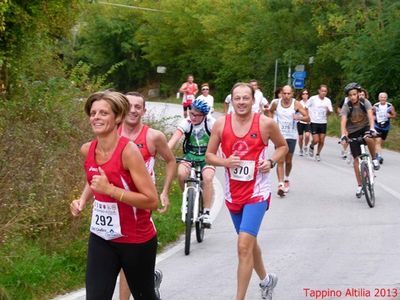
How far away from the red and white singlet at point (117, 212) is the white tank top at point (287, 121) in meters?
8.97

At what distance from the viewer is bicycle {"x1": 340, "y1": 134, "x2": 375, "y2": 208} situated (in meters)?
12.4

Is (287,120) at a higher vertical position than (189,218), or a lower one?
higher

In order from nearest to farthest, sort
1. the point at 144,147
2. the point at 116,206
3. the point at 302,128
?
the point at 116,206 → the point at 144,147 → the point at 302,128

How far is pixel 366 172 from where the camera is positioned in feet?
41.0

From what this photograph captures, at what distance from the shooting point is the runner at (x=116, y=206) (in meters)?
4.99

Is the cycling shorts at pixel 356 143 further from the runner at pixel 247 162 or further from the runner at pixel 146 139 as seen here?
the runner at pixel 146 139

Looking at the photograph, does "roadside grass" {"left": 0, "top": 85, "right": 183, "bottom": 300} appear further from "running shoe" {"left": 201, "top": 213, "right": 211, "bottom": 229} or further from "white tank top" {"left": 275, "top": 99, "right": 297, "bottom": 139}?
"white tank top" {"left": 275, "top": 99, "right": 297, "bottom": 139}

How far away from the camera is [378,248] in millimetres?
9344

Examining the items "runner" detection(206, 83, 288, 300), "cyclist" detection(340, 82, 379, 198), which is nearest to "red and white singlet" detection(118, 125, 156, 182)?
"runner" detection(206, 83, 288, 300)

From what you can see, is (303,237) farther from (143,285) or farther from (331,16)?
(331,16)

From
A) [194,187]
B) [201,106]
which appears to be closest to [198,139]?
[201,106]

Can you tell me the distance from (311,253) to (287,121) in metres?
5.11

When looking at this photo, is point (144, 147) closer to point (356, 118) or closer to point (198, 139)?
point (198, 139)

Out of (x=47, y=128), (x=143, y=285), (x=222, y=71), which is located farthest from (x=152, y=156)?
(x=222, y=71)
